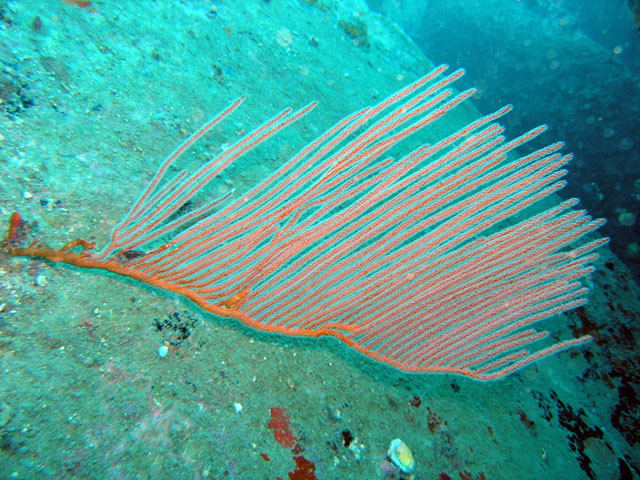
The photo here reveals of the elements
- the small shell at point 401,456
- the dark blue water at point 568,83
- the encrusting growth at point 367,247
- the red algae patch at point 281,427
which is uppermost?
the dark blue water at point 568,83

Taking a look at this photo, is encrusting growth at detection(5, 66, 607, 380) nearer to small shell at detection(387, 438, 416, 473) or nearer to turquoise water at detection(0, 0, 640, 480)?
turquoise water at detection(0, 0, 640, 480)

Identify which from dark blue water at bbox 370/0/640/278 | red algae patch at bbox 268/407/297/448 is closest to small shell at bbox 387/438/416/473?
red algae patch at bbox 268/407/297/448

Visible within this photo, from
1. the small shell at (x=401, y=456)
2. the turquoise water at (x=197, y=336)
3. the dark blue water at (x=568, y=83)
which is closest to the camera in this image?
the turquoise water at (x=197, y=336)

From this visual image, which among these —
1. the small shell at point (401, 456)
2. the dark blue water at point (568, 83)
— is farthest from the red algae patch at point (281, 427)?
the dark blue water at point (568, 83)

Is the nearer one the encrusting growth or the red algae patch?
the encrusting growth

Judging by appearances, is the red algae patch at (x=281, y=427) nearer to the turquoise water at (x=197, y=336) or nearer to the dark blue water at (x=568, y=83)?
the turquoise water at (x=197, y=336)

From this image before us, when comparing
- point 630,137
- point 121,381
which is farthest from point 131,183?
point 630,137

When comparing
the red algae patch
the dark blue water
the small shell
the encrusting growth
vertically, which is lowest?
the red algae patch

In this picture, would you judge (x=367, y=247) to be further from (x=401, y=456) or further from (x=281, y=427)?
(x=401, y=456)
